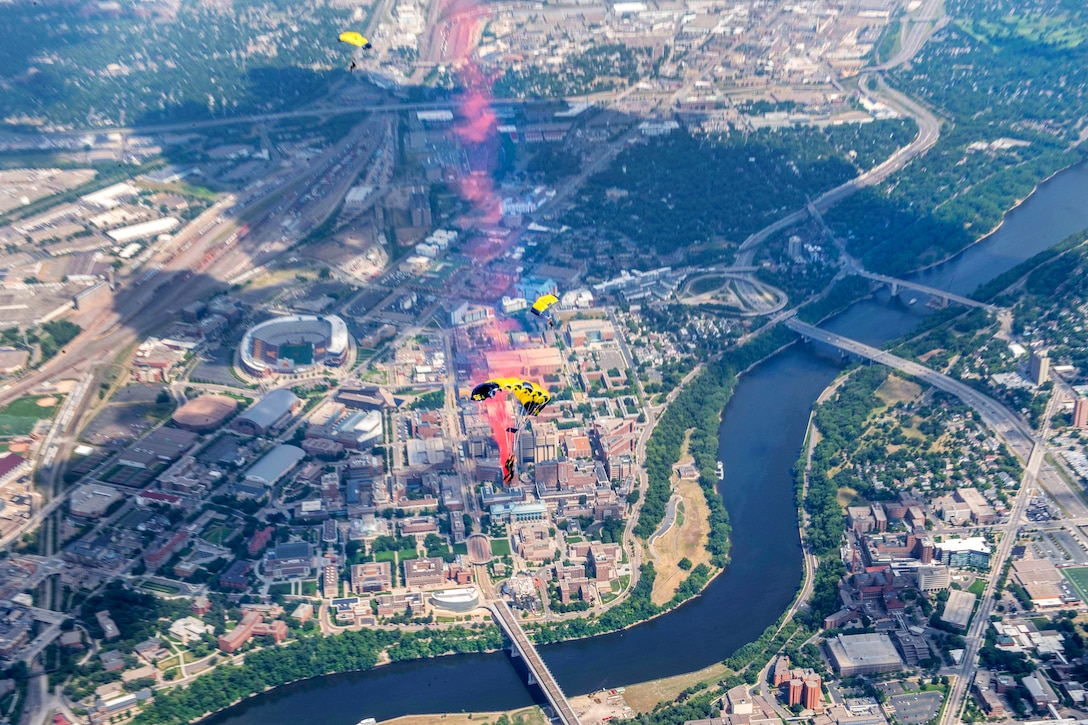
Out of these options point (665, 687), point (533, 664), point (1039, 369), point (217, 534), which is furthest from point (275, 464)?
point (1039, 369)

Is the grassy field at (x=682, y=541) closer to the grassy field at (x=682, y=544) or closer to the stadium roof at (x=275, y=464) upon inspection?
the grassy field at (x=682, y=544)

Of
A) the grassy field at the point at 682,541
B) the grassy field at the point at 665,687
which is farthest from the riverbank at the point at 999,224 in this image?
the grassy field at the point at 665,687

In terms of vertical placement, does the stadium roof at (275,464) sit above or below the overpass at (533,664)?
above

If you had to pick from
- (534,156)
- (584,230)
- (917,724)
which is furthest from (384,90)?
(917,724)

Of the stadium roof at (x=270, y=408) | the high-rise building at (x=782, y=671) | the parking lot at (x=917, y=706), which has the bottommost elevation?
the parking lot at (x=917, y=706)

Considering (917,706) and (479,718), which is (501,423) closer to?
(479,718)

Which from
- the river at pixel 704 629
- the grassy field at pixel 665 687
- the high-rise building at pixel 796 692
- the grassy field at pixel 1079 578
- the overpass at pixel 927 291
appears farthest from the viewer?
the overpass at pixel 927 291
